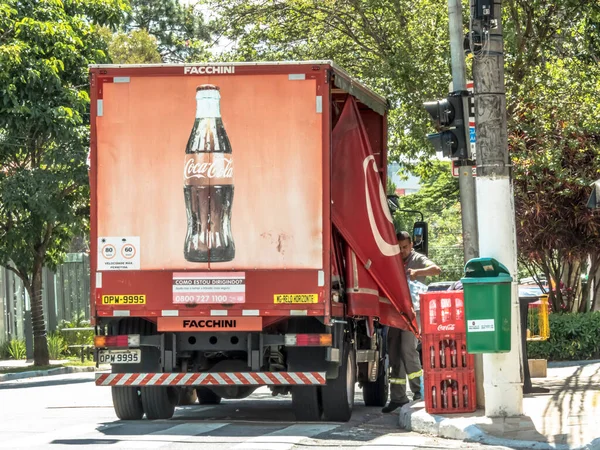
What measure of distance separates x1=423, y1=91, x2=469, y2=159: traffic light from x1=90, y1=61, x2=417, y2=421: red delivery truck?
1.08 m

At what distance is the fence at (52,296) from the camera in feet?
92.7

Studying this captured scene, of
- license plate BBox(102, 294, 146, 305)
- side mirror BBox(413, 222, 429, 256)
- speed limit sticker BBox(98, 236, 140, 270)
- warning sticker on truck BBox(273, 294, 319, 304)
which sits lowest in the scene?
warning sticker on truck BBox(273, 294, 319, 304)

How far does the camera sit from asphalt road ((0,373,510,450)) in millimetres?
9812

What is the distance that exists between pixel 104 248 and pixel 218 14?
38.8 ft

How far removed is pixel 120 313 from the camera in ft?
37.6

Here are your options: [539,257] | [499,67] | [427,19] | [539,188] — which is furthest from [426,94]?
[499,67]

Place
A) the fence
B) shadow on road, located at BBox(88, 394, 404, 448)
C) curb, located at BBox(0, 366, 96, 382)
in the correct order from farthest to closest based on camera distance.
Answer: the fence, curb, located at BBox(0, 366, 96, 382), shadow on road, located at BBox(88, 394, 404, 448)

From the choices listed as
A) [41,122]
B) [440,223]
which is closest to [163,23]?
[440,223]

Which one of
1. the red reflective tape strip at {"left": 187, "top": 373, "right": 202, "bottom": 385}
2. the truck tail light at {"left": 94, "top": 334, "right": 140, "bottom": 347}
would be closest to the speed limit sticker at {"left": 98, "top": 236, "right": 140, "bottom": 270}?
the truck tail light at {"left": 94, "top": 334, "right": 140, "bottom": 347}

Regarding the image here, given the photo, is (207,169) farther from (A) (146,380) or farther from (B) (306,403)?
(B) (306,403)

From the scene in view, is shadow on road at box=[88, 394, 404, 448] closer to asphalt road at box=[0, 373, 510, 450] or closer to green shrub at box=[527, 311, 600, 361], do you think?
asphalt road at box=[0, 373, 510, 450]

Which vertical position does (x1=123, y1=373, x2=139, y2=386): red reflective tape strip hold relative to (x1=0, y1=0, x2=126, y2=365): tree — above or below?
below

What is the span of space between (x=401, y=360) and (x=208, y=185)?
3.76 m

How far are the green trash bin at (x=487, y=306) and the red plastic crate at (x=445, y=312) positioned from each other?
3.93ft
